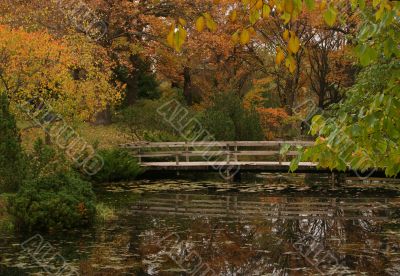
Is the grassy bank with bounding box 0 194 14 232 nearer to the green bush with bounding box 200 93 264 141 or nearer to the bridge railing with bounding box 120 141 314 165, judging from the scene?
the bridge railing with bounding box 120 141 314 165

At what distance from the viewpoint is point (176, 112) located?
92.0 ft

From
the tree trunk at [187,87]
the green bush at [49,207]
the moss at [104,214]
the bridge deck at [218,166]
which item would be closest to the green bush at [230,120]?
the bridge deck at [218,166]

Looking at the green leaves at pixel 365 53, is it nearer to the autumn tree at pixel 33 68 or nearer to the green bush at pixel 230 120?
the autumn tree at pixel 33 68

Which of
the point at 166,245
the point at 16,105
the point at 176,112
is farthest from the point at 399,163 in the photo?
the point at 176,112

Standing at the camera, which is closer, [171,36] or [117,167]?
[171,36]

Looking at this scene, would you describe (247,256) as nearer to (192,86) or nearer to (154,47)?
(154,47)

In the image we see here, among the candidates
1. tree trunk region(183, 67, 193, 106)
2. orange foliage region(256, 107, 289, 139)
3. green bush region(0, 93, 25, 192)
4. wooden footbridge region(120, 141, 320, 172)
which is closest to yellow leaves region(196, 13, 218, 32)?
green bush region(0, 93, 25, 192)

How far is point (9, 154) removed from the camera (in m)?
14.6

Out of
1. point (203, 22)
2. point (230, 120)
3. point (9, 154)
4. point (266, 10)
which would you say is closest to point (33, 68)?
point (9, 154)

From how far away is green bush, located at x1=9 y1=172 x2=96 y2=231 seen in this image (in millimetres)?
12812

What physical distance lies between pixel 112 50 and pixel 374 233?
2120 centimetres

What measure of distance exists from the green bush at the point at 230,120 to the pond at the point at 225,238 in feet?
17.2

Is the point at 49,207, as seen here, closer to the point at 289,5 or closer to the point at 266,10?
the point at 266,10

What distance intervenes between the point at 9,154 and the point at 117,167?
7.42m
